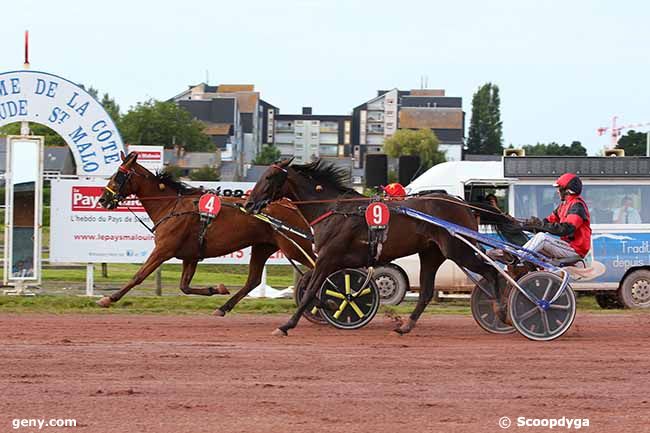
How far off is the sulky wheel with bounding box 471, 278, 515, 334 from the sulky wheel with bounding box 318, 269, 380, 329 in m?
1.16

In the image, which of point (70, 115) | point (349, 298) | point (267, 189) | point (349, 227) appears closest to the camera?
point (349, 227)

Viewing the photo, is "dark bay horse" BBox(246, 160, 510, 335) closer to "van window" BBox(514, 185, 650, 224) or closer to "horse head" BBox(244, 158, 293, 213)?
"horse head" BBox(244, 158, 293, 213)

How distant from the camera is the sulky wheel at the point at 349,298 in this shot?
12414 millimetres

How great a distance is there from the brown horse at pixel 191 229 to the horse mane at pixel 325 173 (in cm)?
85

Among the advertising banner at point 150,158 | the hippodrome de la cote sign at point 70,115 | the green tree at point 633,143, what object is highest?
the green tree at point 633,143

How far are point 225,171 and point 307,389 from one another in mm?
76369

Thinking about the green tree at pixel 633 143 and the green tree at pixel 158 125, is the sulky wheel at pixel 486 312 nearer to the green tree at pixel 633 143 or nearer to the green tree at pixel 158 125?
the green tree at pixel 633 143

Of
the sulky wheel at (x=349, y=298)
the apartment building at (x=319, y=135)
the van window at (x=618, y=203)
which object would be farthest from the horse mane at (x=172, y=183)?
the apartment building at (x=319, y=135)

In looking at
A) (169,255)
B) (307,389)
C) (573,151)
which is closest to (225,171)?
(573,151)

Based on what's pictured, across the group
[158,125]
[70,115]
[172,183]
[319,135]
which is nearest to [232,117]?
[158,125]

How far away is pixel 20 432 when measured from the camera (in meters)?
6.82

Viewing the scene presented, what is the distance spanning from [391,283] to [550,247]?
6136 millimetres

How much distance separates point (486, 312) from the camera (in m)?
12.5

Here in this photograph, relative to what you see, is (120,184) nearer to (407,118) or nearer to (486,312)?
(486,312)
